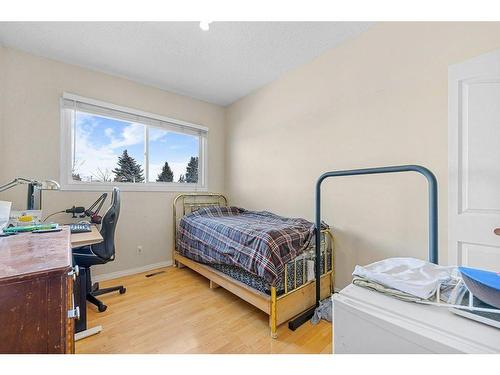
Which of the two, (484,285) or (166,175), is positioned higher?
(166,175)

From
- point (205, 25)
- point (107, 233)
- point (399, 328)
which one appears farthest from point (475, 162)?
point (107, 233)

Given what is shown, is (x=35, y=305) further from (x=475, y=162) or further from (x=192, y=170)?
(x=192, y=170)

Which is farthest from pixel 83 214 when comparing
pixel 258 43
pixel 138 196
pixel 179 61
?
pixel 258 43

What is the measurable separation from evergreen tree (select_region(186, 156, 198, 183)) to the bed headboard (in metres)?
0.24

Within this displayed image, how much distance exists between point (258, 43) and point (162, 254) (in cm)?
272

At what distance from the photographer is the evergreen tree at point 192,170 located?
3333 millimetres

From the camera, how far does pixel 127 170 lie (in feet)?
9.11

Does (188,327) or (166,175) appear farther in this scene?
(166,175)

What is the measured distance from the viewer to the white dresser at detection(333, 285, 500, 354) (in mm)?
514

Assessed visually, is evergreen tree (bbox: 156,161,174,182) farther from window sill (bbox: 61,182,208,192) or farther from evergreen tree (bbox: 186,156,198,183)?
evergreen tree (bbox: 186,156,198,183)

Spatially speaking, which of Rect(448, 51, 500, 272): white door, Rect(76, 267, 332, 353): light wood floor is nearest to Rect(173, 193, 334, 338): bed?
Rect(76, 267, 332, 353): light wood floor

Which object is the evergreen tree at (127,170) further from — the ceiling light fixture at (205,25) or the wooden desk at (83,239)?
the ceiling light fixture at (205,25)

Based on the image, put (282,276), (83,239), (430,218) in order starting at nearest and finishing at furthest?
1. (430,218)
2. (83,239)
3. (282,276)

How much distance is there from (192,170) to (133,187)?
2.88 ft
